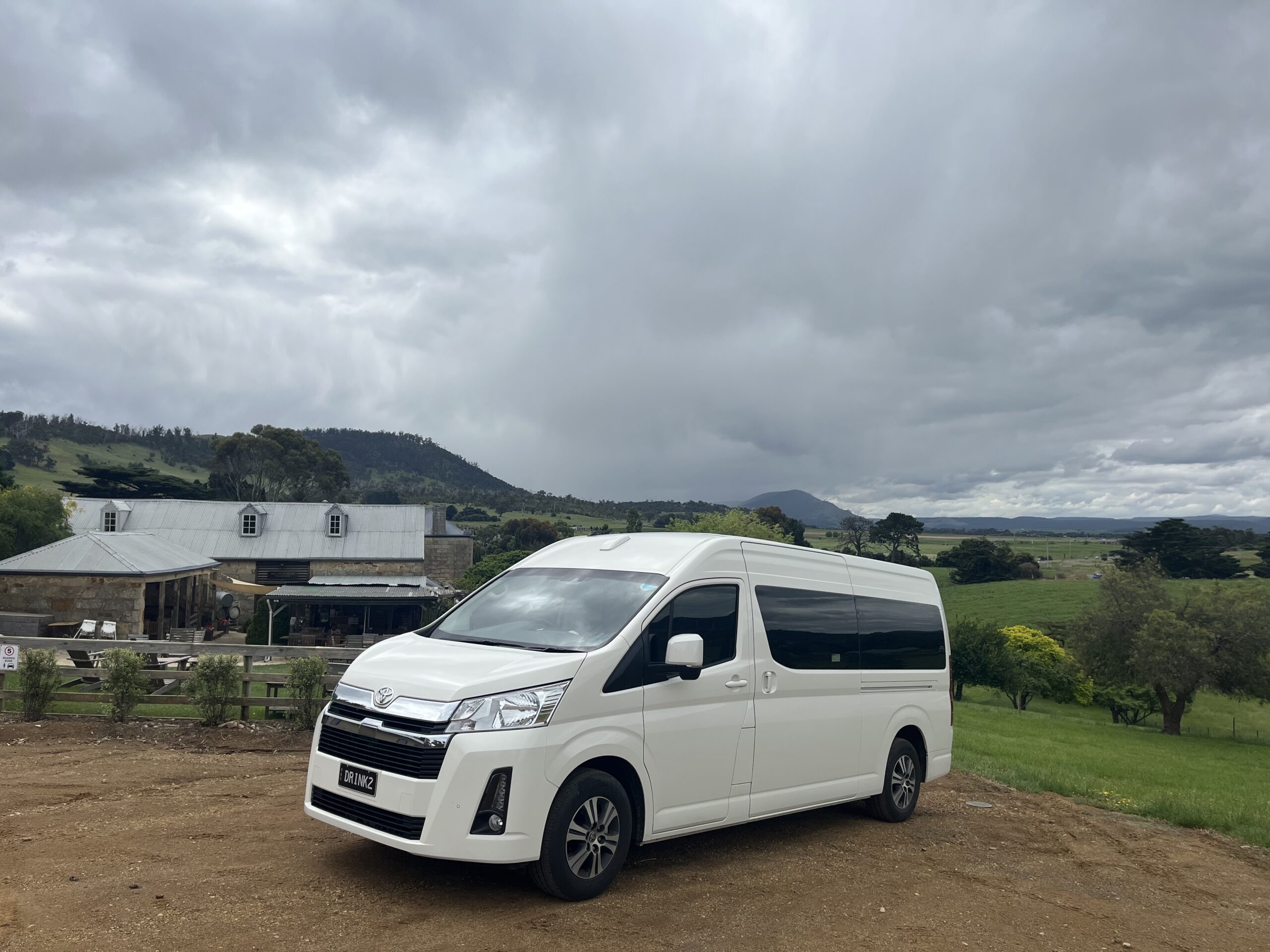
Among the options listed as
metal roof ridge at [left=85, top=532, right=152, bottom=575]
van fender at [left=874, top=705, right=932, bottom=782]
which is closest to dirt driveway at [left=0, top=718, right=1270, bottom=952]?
van fender at [left=874, top=705, right=932, bottom=782]

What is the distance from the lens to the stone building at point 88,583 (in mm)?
32812

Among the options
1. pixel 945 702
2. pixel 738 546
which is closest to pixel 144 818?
pixel 738 546

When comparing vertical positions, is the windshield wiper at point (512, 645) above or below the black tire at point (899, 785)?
above

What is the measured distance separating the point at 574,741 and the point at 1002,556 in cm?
9720

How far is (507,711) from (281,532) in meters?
50.7

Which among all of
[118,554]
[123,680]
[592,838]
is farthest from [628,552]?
[118,554]

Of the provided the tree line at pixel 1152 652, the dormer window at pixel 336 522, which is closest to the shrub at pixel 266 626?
the dormer window at pixel 336 522

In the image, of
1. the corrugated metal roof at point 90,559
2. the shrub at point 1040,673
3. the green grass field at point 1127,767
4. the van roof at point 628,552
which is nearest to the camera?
the van roof at point 628,552

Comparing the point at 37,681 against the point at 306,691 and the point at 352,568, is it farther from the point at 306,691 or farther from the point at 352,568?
the point at 352,568

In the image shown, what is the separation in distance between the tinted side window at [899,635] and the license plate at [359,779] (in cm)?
439

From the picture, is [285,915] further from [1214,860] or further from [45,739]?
[1214,860]

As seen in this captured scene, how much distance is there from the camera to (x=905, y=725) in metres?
8.05

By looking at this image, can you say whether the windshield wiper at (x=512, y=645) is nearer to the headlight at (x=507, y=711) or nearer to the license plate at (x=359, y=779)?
the headlight at (x=507, y=711)

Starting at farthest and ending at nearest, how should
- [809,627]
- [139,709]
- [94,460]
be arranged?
[94,460] < [139,709] < [809,627]
